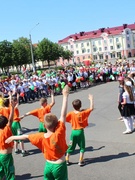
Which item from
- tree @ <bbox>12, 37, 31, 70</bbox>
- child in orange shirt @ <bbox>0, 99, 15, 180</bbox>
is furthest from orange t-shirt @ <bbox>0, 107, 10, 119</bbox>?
tree @ <bbox>12, 37, 31, 70</bbox>

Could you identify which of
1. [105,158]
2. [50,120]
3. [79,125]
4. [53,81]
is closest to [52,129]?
[50,120]

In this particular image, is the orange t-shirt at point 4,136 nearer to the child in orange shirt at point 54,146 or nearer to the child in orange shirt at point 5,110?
the child in orange shirt at point 54,146

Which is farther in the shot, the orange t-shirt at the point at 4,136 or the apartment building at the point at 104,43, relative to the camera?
the apartment building at the point at 104,43

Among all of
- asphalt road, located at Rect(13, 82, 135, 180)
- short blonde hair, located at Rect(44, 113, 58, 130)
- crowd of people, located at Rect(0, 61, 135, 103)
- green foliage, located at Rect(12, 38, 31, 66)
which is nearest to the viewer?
short blonde hair, located at Rect(44, 113, 58, 130)

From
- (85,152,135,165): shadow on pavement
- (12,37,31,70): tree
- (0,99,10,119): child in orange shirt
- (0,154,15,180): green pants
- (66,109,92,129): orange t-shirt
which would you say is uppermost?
(12,37,31,70): tree

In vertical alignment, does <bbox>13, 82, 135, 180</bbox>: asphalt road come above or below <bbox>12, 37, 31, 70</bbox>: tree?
below

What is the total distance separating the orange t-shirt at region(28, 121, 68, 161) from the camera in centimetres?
421

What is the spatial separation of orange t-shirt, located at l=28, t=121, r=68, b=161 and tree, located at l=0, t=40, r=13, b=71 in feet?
198

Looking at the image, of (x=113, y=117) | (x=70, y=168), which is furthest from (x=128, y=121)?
(x=70, y=168)

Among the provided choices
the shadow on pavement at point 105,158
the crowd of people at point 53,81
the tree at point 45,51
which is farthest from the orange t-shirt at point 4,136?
the tree at point 45,51

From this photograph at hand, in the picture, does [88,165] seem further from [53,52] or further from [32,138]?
[53,52]

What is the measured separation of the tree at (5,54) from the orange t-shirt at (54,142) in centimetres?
6021

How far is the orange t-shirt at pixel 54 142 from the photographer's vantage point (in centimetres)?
421

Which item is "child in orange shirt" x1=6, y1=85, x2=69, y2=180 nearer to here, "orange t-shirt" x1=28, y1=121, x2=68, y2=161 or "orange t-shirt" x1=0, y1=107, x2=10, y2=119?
"orange t-shirt" x1=28, y1=121, x2=68, y2=161
